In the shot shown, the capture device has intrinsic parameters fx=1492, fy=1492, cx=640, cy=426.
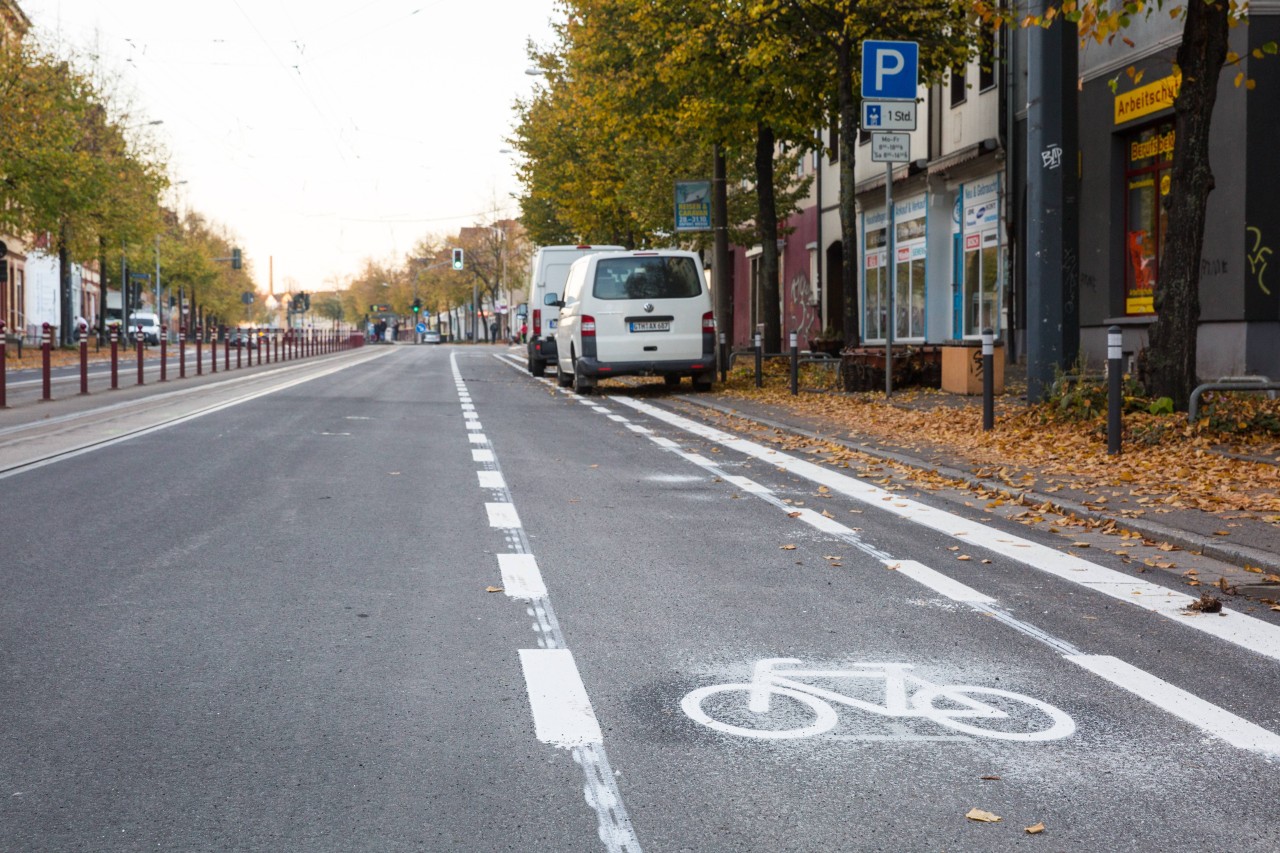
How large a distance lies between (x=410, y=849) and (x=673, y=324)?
60.7ft

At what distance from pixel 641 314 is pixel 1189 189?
10.3m

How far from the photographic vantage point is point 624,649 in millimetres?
5062

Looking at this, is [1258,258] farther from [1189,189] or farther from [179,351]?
[179,351]

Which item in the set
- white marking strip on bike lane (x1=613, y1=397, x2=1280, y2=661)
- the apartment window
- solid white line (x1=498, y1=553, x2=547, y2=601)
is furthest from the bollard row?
the apartment window

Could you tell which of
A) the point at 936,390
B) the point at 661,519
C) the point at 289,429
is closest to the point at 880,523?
the point at 661,519

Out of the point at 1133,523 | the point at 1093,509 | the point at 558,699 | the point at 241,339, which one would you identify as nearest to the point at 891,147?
the point at 1093,509

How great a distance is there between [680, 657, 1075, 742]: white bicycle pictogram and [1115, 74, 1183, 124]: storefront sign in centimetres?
1513

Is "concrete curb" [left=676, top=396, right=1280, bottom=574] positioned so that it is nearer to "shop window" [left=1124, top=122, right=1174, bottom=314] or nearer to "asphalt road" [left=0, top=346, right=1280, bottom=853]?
"asphalt road" [left=0, top=346, right=1280, bottom=853]

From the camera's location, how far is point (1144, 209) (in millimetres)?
20078

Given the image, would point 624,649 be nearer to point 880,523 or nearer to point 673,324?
point 880,523

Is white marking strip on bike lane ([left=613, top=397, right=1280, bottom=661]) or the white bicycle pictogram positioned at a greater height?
white marking strip on bike lane ([left=613, top=397, right=1280, bottom=661])

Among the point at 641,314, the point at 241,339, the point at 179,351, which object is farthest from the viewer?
the point at 241,339

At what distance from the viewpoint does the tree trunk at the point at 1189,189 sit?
12.1 metres

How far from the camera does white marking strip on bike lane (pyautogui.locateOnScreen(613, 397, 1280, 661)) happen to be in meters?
5.46
